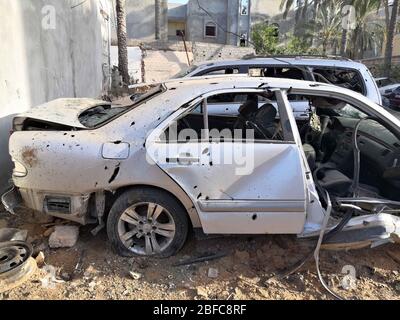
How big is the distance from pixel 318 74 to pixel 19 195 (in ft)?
15.8

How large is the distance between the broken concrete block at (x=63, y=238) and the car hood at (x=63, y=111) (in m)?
→ 0.99

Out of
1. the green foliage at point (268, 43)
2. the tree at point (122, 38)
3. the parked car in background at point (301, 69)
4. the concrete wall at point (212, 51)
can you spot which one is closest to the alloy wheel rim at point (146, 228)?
the parked car in background at point (301, 69)

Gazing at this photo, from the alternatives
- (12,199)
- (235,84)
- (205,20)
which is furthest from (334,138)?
(205,20)

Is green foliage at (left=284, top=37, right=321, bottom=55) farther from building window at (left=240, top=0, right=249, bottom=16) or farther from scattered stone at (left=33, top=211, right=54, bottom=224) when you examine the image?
scattered stone at (left=33, top=211, right=54, bottom=224)

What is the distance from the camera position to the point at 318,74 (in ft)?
20.9

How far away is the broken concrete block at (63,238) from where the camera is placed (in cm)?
363

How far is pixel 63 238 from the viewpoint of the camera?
3633mm

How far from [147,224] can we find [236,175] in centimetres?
88

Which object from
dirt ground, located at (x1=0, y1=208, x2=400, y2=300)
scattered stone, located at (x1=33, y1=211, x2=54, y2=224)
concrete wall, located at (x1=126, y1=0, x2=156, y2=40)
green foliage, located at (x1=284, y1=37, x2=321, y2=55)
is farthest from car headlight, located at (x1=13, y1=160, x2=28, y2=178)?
concrete wall, located at (x1=126, y1=0, x2=156, y2=40)

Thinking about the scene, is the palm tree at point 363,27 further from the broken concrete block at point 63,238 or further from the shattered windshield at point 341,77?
the broken concrete block at point 63,238

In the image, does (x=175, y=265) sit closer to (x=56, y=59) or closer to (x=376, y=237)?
(x=376, y=237)

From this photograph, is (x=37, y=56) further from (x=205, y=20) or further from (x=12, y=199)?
(x=205, y=20)

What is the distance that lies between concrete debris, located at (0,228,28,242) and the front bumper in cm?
36

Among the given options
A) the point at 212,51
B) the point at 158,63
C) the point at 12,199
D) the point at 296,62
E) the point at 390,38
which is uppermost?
the point at 390,38
